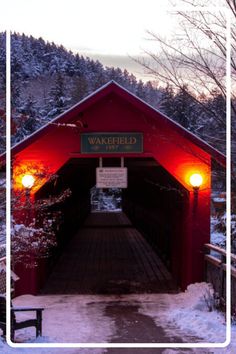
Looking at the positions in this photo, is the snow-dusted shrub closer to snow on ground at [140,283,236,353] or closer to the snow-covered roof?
the snow-covered roof

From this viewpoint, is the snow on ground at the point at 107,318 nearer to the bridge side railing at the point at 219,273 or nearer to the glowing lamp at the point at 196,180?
the bridge side railing at the point at 219,273

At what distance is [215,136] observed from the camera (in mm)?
8242

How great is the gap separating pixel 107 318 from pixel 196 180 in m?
3.25

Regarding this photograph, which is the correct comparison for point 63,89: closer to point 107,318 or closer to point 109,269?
point 109,269

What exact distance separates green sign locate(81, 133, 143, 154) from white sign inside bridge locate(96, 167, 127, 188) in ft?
1.11

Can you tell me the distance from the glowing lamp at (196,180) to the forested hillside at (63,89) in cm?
93

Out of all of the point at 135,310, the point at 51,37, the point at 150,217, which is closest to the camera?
the point at 51,37

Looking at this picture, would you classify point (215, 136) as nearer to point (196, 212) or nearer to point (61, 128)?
point (196, 212)

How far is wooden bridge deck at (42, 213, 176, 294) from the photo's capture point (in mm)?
11852

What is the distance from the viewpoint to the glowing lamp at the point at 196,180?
35.7 ft

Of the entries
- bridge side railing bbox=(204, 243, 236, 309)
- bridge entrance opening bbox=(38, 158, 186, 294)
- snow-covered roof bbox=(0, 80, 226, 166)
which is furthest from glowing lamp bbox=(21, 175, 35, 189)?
bridge side railing bbox=(204, 243, 236, 309)

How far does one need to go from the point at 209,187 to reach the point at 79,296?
122 inches

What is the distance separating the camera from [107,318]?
8891mm

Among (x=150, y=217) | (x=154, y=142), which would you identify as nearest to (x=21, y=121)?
(x=154, y=142)
